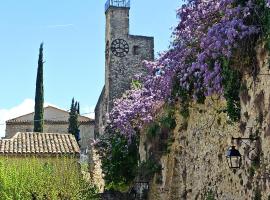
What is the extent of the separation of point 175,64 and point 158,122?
4.18 meters

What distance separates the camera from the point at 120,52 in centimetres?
4238

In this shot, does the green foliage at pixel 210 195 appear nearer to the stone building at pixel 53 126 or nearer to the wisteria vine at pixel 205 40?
the wisteria vine at pixel 205 40

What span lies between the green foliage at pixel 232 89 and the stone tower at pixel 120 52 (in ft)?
106

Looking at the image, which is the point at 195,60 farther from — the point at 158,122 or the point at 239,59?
the point at 158,122

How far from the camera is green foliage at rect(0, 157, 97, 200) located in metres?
14.2

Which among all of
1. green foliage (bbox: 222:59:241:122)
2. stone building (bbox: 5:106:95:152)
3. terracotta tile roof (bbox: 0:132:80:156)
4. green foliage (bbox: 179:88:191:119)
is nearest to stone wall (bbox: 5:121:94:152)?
stone building (bbox: 5:106:95:152)

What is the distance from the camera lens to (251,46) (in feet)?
28.4

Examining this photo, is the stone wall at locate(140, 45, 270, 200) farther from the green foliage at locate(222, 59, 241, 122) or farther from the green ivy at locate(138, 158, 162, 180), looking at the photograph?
the green ivy at locate(138, 158, 162, 180)

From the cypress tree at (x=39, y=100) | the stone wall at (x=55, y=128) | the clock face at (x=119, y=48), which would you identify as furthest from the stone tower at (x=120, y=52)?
the stone wall at (x=55, y=128)

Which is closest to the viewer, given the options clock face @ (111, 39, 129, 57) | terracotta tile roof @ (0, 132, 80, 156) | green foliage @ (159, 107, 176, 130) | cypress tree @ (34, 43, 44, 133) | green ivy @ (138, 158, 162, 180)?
green foliage @ (159, 107, 176, 130)

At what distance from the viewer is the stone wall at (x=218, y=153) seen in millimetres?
8188

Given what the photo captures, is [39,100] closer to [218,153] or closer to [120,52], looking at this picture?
[120,52]

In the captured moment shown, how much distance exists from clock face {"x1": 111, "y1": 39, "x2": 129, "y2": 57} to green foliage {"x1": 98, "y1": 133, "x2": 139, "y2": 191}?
18091mm

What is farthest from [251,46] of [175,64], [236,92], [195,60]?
[175,64]
